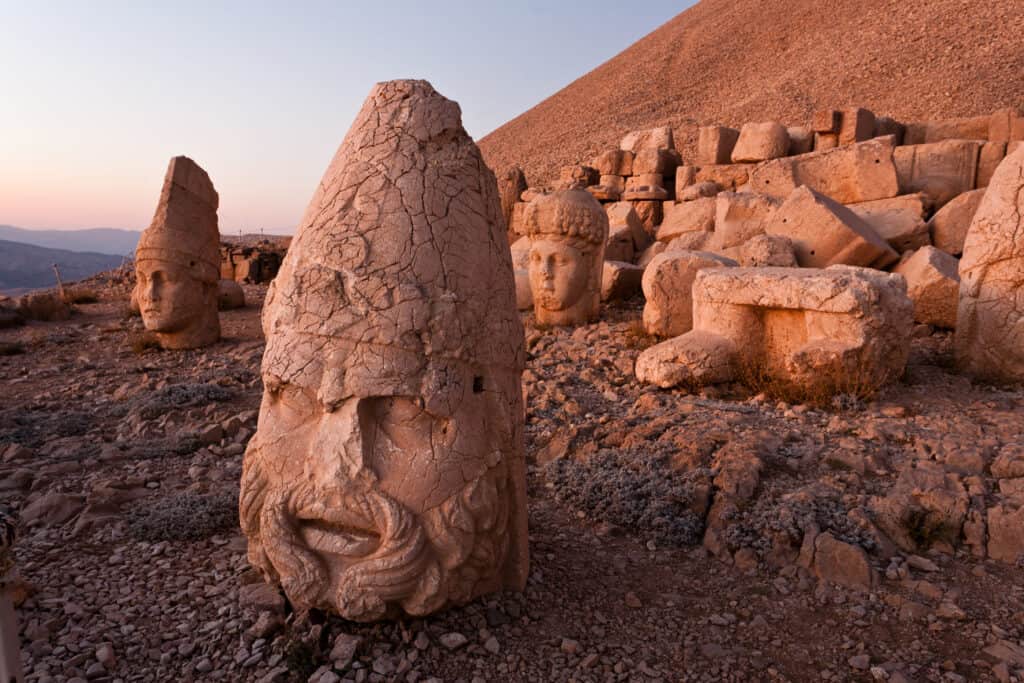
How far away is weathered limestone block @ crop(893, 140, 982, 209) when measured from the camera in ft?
31.3

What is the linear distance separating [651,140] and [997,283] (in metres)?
11.0

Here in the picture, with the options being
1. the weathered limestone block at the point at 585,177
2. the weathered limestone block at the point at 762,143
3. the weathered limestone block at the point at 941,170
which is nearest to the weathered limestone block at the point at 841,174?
the weathered limestone block at the point at 941,170

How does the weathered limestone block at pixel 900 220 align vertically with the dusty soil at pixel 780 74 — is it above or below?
below

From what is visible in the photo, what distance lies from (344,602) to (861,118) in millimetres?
12500

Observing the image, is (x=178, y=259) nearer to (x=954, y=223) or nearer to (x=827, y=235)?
(x=827, y=235)

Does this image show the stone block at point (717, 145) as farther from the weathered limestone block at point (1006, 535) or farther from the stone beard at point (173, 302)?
the weathered limestone block at point (1006, 535)

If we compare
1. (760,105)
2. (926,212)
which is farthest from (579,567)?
(760,105)

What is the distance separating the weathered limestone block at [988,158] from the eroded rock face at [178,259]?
34.5ft

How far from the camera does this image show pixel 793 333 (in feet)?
17.2

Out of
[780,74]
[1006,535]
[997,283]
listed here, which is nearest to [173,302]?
[1006,535]

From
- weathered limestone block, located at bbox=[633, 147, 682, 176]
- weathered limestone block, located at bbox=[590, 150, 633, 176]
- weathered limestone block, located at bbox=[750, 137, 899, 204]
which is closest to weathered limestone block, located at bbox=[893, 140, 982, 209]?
weathered limestone block, located at bbox=[750, 137, 899, 204]

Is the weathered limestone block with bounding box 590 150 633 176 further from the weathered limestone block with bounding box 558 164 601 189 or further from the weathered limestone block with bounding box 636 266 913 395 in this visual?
the weathered limestone block with bounding box 636 266 913 395

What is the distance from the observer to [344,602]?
205 cm

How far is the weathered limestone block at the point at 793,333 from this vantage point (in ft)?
15.7
